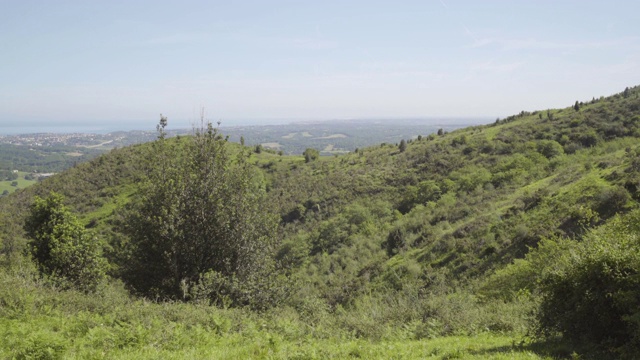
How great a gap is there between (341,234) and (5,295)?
3830 cm

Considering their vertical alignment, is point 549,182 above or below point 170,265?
above

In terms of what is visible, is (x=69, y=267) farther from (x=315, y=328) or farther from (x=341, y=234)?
(x=341, y=234)

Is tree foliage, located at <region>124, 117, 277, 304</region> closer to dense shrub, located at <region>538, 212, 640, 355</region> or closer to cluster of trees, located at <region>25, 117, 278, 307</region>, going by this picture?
cluster of trees, located at <region>25, 117, 278, 307</region>

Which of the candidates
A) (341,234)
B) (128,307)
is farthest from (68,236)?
(341,234)

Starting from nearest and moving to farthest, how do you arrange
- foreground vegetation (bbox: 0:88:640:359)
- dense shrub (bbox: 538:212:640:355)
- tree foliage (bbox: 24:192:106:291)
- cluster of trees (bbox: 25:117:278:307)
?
dense shrub (bbox: 538:212:640:355) → foreground vegetation (bbox: 0:88:640:359) → cluster of trees (bbox: 25:117:278:307) → tree foliage (bbox: 24:192:106:291)

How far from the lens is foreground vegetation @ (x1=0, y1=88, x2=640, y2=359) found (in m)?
7.53

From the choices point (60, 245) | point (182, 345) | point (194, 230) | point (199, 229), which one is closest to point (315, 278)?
point (60, 245)

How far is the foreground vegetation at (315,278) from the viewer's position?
7531 mm

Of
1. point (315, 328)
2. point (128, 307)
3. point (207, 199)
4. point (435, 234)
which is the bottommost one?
point (435, 234)

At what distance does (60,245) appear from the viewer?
1958 cm

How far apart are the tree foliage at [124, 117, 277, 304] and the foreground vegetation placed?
66 millimetres

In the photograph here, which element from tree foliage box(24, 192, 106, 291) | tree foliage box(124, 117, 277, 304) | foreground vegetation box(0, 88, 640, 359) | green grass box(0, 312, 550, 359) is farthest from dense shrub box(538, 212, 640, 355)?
tree foliage box(24, 192, 106, 291)

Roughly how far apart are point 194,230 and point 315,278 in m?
22.7

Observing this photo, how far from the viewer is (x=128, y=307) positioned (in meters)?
10.2
